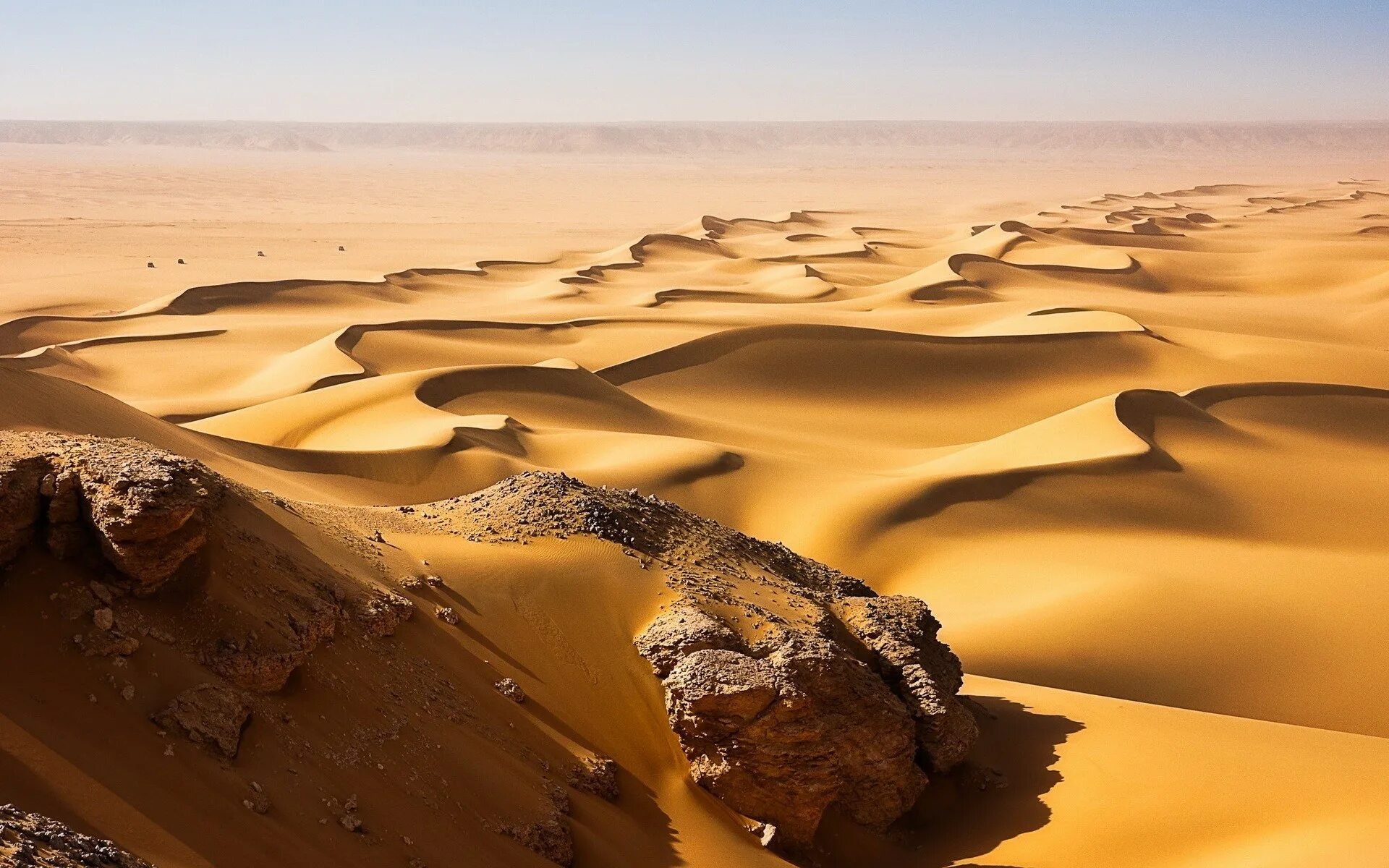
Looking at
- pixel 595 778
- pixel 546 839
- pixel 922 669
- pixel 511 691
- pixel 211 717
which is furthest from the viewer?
pixel 922 669

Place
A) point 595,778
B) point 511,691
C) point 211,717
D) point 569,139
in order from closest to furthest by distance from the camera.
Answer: point 211,717
point 595,778
point 511,691
point 569,139

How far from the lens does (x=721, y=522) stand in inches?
525

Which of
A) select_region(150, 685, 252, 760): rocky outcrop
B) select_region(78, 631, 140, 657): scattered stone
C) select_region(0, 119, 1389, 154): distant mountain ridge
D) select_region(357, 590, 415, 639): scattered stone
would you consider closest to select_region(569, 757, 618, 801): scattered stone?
select_region(357, 590, 415, 639): scattered stone

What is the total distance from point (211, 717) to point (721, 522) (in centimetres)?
898

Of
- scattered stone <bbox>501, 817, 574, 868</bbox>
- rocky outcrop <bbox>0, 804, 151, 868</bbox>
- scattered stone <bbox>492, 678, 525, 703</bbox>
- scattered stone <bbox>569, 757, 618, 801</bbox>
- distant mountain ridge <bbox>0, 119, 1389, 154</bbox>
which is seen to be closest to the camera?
rocky outcrop <bbox>0, 804, 151, 868</bbox>

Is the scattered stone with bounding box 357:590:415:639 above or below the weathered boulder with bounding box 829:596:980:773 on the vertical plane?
above

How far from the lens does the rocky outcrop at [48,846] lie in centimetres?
337

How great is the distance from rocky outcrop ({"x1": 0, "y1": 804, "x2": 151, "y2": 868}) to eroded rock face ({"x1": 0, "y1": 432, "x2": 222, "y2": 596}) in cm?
138

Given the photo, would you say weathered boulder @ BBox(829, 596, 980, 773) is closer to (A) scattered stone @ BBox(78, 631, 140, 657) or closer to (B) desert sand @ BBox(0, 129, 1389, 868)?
(B) desert sand @ BBox(0, 129, 1389, 868)

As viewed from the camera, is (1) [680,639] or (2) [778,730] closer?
(2) [778,730]

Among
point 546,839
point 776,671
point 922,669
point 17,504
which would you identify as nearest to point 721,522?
point 922,669

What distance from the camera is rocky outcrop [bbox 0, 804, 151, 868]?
337 cm

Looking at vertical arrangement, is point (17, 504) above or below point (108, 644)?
above

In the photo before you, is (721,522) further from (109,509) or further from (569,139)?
(569,139)
